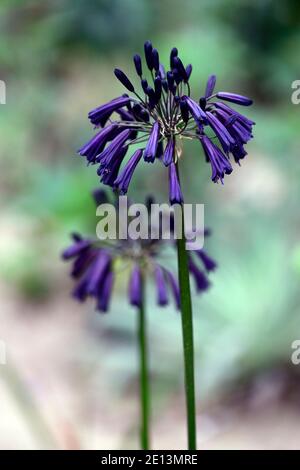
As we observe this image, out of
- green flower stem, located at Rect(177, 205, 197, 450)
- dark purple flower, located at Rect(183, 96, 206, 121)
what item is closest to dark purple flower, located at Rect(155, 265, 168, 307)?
green flower stem, located at Rect(177, 205, 197, 450)

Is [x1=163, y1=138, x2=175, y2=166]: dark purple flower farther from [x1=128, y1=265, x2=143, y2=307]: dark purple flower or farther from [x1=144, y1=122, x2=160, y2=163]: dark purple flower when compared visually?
[x1=128, y1=265, x2=143, y2=307]: dark purple flower

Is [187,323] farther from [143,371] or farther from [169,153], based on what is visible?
[143,371]

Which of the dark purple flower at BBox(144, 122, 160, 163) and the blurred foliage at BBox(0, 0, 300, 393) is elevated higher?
the blurred foliage at BBox(0, 0, 300, 393)

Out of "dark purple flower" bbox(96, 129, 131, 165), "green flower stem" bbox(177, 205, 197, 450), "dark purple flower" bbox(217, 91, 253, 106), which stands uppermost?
"dark purple flower" bbox(217, 91, 253, 106)

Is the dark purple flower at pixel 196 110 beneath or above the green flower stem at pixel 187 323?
above

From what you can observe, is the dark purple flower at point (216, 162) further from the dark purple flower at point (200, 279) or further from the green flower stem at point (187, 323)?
the dark purple flower at point (200, 279)

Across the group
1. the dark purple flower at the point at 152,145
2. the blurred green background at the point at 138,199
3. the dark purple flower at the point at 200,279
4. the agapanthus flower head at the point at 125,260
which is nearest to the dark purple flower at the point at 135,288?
the agapanthus flower head at the point at 125,260

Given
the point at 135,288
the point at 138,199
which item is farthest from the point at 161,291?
the point at 138,199
